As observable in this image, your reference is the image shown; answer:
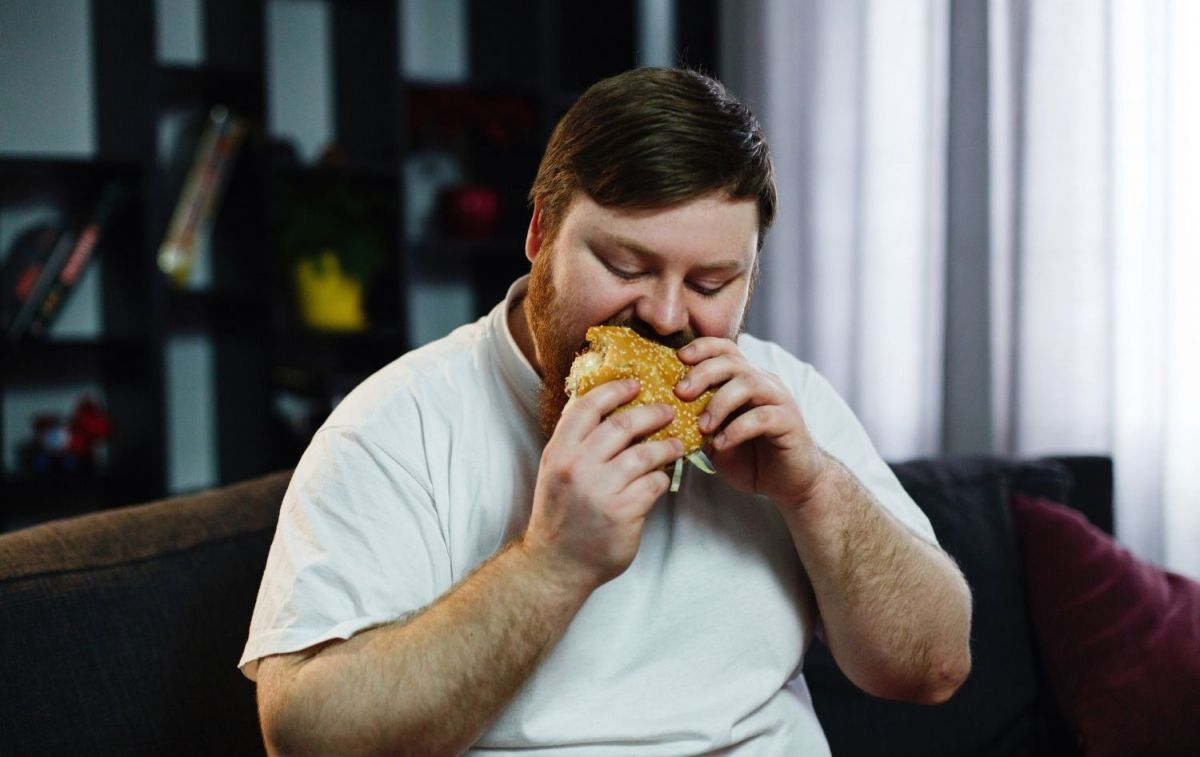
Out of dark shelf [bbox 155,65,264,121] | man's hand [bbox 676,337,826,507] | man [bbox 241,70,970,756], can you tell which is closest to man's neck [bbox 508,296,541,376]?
man [bbox 241,70,970,756]

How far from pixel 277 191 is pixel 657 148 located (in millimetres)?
2384

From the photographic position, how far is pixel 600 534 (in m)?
1.08

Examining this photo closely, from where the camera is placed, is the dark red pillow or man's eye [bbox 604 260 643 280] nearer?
man's eye [bbox 604 260 643 280]

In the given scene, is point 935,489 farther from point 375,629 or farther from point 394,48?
point 394,48

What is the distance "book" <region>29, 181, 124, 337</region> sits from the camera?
9.94 feet

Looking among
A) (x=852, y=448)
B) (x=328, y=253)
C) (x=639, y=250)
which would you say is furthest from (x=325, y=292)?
(x=639, y=250)

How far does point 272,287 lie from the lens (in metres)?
3.30

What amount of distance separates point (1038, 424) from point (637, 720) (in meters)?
1.81

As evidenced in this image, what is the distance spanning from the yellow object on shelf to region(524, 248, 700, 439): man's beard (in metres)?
2.18

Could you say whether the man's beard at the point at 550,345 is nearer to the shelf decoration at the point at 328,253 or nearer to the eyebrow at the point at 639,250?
the eyebrow at the point at 639,250

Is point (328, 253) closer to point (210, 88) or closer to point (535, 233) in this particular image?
point (210, 88)

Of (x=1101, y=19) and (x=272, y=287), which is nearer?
(x=1101, y=19)

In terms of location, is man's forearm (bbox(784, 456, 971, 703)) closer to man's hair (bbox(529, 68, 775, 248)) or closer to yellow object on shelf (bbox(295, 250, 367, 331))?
man's hair (bbox(529, 68, 775, 248))

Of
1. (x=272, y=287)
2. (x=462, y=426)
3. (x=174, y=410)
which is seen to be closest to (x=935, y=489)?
(x=462, y=426)
